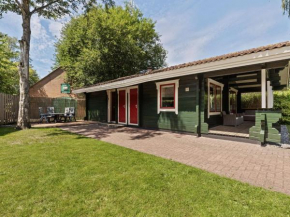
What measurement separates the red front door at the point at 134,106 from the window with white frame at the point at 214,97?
387 cm

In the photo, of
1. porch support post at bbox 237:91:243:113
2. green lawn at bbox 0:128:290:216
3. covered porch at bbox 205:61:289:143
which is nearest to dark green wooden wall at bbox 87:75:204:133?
covered porch at bbox 205:61:289:143

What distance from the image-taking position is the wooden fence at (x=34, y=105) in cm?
885

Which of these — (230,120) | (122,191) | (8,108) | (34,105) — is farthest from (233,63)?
(34,105)

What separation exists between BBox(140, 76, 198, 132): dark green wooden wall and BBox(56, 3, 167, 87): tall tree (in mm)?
8670

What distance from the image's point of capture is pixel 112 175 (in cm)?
270

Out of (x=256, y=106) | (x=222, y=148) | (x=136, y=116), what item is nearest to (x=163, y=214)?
(x=222, y=148)

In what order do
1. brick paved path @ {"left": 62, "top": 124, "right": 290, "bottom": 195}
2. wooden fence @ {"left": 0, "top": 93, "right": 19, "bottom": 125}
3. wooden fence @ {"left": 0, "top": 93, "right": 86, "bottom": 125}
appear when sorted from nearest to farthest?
brick paved path @ {"left": 62, "top": 124, "right": 290, "bottom": 195}, wooden fence @ {"left": 0, "top": 93, "right": 19, "bottom": 125}, wooden fence @ {"left": 0, "top": 93, "right": 86, "bottom": 125}

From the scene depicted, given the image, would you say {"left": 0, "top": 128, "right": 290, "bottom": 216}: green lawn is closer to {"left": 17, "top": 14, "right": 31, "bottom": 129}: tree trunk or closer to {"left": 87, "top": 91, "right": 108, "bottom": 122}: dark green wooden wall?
{"left": 17, "top": 14, "right": 31, "bottom": 129}: tree trunk

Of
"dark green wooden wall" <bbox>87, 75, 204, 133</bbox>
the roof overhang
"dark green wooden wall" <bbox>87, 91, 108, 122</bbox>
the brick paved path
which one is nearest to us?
the brick paved path

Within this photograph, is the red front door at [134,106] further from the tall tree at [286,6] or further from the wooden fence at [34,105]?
the tall tree at [286,6]

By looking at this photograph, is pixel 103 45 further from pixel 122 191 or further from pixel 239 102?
pixel 122 191

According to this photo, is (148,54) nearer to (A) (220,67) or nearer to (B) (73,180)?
(A) (220,67)

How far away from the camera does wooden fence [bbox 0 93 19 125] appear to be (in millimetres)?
8680

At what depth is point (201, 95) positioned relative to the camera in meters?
6.04
